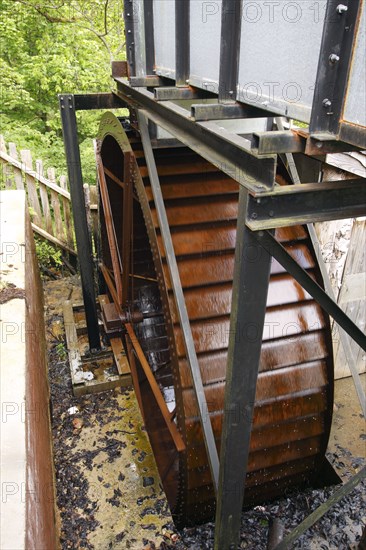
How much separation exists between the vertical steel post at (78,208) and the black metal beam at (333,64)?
3.38 m

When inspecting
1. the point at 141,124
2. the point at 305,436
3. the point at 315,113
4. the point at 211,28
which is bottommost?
the point at 305,436

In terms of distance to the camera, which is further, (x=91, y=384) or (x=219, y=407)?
(x=91, y=384)

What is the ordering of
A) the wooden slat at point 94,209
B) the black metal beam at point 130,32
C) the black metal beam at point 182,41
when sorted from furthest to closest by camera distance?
the wooden slat at point 94,209 < the black metal beam at point 130,32 < the black metal beam at point 182,41

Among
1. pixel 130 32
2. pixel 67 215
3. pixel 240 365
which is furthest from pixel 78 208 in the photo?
pixel 240 365

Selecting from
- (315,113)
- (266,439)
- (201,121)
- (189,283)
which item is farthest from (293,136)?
(266,439)

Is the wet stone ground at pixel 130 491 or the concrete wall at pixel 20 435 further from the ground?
the concrete wall at pixel 20 435

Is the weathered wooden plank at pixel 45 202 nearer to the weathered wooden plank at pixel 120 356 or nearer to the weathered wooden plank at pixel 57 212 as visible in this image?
the weathered wooden plank at pixel 57 212

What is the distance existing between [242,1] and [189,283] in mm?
2034

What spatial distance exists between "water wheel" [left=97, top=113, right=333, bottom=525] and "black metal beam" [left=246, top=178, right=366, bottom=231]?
161cm

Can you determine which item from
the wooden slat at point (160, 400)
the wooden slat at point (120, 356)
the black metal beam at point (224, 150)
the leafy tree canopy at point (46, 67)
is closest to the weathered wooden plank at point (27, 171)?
the leafy tree canopy at point (46, 67)

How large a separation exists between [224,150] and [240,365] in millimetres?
880

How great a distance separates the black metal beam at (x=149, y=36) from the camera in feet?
8.63

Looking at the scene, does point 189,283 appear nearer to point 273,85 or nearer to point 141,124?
point 141,124

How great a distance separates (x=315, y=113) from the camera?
4.33 feet
